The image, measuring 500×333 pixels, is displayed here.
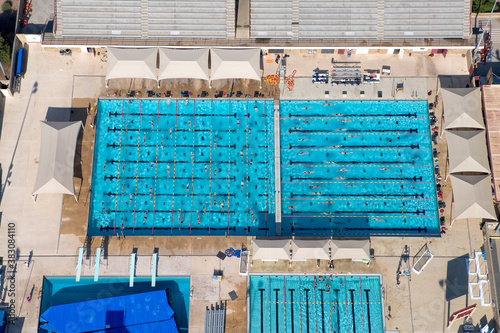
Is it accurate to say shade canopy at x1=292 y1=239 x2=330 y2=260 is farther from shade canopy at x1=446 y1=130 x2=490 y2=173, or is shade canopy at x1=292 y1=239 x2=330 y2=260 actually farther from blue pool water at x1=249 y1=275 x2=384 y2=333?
shade canopy at x1=446 y1=130 x2=490 y2=173

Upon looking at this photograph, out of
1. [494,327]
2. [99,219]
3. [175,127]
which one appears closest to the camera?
[494,327]

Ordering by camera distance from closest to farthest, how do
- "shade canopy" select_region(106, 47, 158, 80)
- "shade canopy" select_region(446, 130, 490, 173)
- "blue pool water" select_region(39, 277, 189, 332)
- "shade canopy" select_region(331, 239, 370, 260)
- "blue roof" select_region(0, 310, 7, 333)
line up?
1. "blue roof" select_region(0, 310, 7, 333)
2. "shade canopy" select_region(331, 239, 370, 260)
3. "blue pool water" select_region(39, 277, 189, 332)
4. "shade canopy" select_region(446, 130, 490, 173)
5. "shade canopy" select_region(106, 47, 158, 80)

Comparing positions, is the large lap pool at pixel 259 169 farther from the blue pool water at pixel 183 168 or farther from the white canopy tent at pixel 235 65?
the white canopy tent at pixel 235 65

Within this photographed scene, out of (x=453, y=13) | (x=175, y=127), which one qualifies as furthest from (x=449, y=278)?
(x=175, y=127)

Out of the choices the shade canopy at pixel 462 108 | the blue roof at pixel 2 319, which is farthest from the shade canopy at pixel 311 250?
the blue roof at pixel 2 319

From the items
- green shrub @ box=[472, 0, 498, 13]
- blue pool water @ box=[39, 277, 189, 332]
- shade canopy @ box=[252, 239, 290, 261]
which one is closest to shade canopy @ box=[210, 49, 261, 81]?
shade canopy @ box=[252, 239, 290, 261]

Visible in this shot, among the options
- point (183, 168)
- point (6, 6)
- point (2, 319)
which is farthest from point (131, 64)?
point (2, 319)

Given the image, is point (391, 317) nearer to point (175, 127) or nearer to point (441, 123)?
point (441, 123)

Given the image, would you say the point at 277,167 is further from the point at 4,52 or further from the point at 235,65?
the point at 4,52
